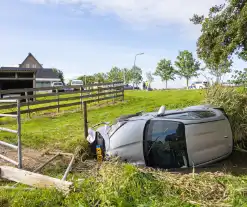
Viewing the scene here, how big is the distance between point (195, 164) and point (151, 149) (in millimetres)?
935


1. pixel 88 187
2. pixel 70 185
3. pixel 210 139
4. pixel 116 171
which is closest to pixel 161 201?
pixel 116 171

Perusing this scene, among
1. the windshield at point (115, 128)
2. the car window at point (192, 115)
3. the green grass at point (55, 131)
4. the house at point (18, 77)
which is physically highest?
the house at point (18, 77)

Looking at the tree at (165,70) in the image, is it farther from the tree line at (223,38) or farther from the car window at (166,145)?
the car window at (166,145)

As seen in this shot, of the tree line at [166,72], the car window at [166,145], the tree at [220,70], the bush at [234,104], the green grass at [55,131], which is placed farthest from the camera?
the tree line at [166,72]

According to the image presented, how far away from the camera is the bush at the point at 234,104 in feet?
27.7

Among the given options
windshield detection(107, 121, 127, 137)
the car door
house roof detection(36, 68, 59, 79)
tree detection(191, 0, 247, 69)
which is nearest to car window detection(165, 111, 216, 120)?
the car door

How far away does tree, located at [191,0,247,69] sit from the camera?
32.8ft

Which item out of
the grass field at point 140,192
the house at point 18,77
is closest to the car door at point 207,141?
the grass field at point 140,192

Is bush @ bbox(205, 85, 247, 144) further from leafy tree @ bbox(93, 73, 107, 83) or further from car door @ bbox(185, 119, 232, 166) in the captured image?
leafy tree @ bbox(93, 73, 107, 83)

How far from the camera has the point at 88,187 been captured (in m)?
3.91

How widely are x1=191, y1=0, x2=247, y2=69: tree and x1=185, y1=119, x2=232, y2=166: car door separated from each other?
191 inches

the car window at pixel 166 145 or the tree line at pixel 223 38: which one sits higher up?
the tree line at pixel 223 38

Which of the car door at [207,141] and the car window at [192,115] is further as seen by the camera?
the car window at [192,115]

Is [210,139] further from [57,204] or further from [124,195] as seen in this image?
[57,204]
